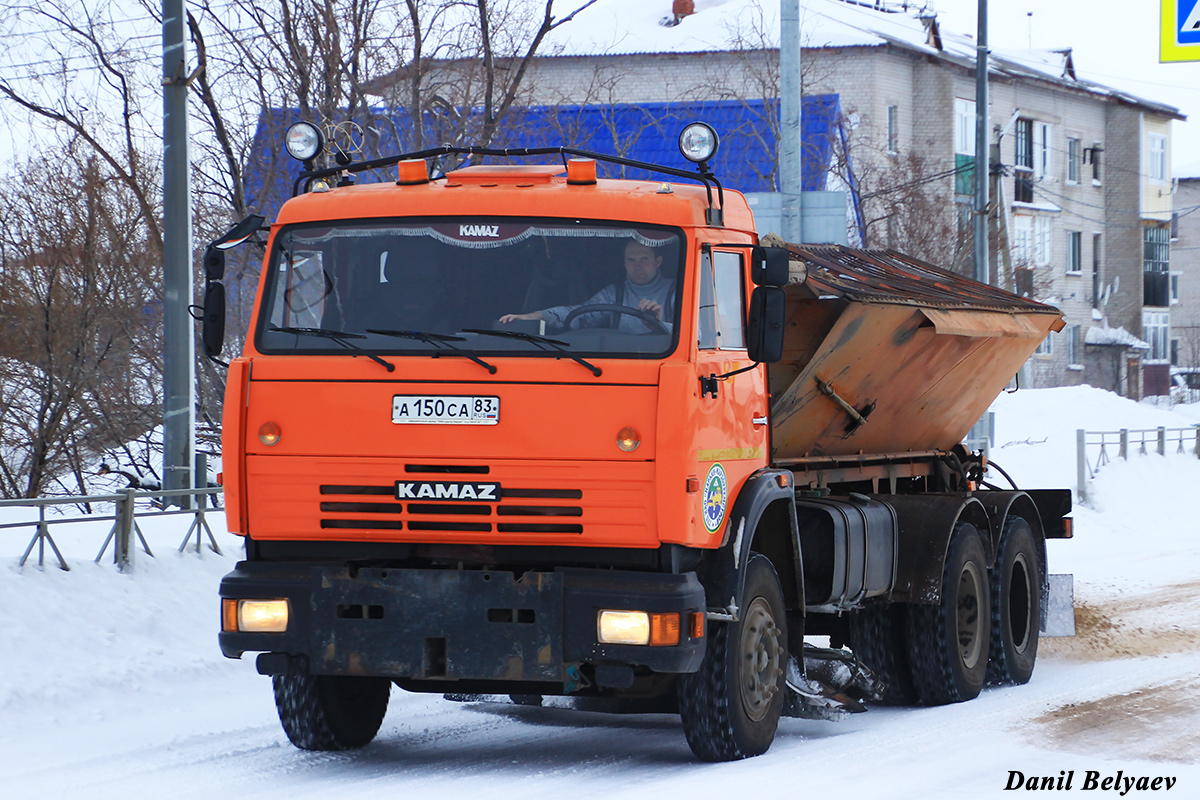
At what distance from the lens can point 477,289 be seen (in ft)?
23.0

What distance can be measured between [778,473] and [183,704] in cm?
387

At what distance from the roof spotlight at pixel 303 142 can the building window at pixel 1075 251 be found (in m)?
48.0

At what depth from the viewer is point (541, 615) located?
677cm

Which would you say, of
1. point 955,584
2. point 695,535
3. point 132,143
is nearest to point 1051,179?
point 132,143

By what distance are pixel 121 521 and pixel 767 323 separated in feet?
17.8

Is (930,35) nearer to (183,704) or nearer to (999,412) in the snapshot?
(999,412)

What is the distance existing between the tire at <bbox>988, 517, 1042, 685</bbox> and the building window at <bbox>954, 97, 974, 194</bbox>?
3345 cm

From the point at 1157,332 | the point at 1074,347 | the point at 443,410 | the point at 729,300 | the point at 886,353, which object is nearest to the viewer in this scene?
the point at 443,410

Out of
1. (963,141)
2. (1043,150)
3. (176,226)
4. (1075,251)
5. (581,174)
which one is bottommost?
(581,174)

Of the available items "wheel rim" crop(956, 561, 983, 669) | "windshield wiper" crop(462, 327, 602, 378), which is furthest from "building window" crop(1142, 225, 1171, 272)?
"windshield wiper" crop(462, 327, 602, 378)

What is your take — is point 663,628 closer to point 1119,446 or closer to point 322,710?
point 322,710

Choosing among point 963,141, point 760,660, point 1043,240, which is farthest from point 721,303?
point 1043,240

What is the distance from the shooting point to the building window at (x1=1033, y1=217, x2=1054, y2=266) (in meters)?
50.2

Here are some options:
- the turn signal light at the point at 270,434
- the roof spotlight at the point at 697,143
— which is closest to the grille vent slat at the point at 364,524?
the turn signal light at the point at 270,434
